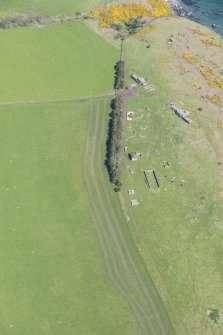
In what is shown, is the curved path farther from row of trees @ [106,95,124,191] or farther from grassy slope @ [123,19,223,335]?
grassy slope @ [123,19,223,335]

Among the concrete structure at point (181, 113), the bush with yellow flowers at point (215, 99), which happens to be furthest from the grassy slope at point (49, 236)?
the bush with yellow flowers at point (215, 99)

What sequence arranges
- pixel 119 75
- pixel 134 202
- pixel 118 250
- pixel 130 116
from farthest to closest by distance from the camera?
pixel 119 75, pixel 130 116, pixel 134 202, pixel 118 250

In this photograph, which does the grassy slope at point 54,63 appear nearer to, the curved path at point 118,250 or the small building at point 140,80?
the small building at point 140,80

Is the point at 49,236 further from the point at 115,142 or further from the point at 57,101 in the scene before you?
the point at 57,101

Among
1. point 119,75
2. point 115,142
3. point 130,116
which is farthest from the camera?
point 119,75

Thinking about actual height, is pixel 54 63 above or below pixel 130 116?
above

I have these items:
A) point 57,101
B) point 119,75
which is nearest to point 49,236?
point 57,101

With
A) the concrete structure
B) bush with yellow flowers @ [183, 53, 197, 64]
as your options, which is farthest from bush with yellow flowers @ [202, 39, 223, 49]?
the concrete structure
